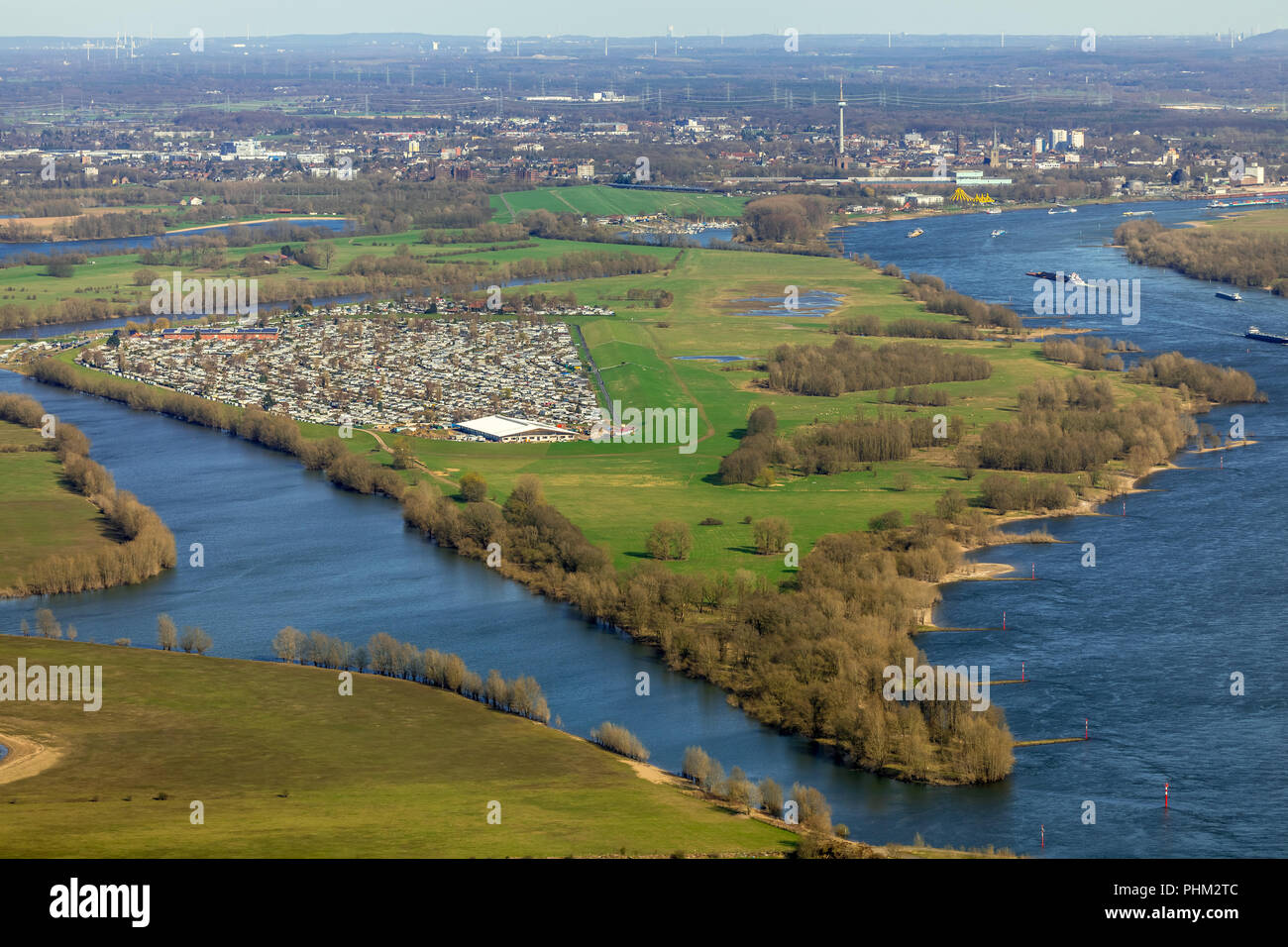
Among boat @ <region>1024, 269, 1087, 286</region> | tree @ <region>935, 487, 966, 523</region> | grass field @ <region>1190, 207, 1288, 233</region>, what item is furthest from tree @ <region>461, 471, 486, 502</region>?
grass field @ <region>1190, 207, 1288, 233</region>

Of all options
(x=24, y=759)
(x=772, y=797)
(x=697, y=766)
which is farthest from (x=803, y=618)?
(x=24, y=759)

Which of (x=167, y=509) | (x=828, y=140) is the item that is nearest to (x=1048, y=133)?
(x=828, y=140)

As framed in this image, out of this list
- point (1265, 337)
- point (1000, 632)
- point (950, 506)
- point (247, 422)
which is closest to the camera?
point (1000, 632)

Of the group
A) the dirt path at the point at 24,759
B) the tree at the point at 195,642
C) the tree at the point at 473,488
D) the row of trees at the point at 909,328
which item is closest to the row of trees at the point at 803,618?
the tree at the point at 473,488

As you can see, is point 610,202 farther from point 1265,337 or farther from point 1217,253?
point 1265,337

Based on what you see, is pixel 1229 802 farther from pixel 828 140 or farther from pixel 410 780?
pixel 828 140

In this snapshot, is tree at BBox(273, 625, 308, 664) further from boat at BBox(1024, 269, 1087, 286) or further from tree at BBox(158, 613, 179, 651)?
boat at BBox(1024, 269, 1087, 286)
